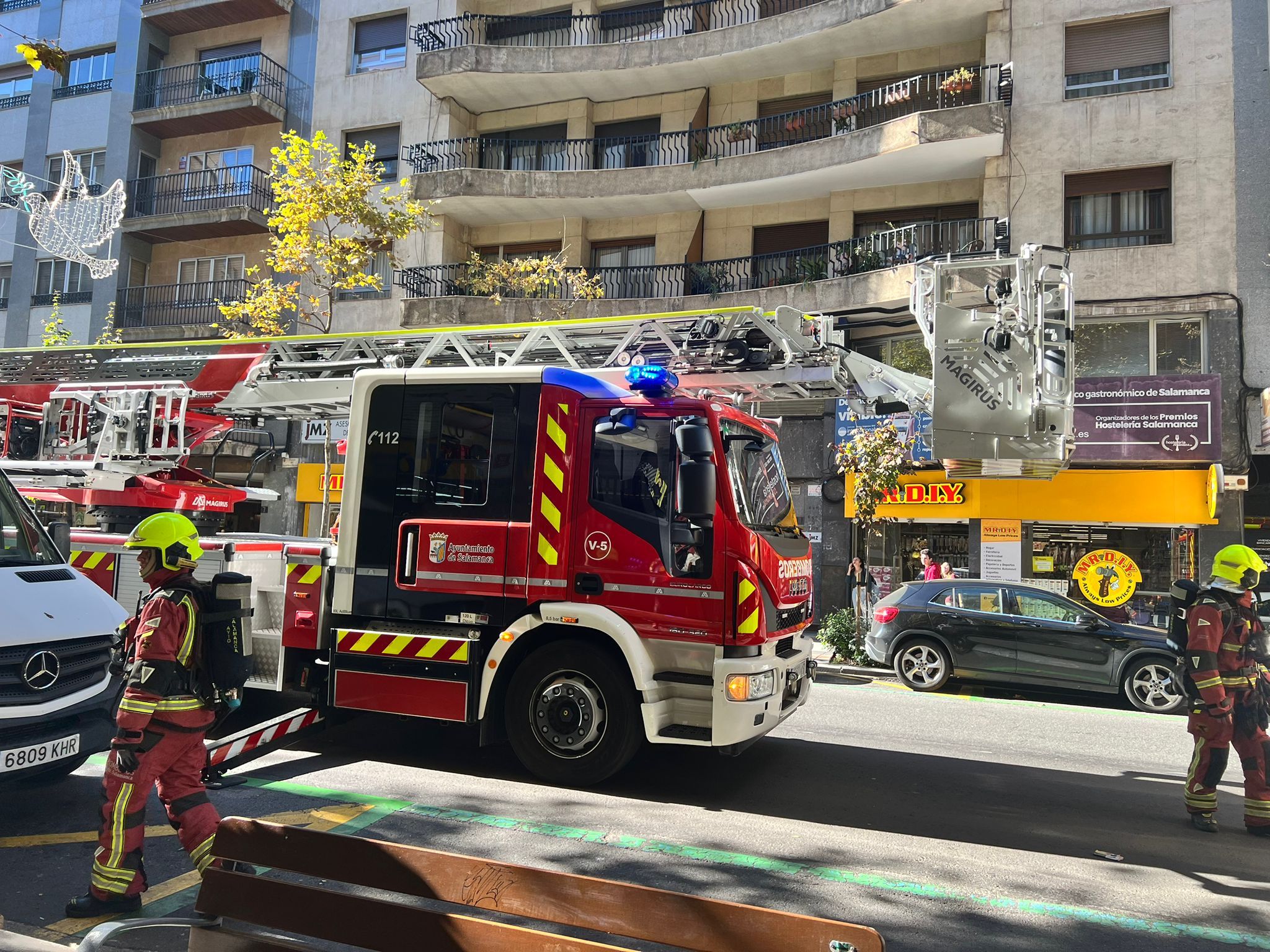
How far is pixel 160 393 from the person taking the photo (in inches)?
347

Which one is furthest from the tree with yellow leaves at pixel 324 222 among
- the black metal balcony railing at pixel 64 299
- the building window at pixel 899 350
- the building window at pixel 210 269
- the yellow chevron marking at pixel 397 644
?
the yellow chevron marking at pixel 397 644

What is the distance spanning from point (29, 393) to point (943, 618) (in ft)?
35.3

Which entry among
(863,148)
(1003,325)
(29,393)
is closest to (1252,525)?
(863,148)

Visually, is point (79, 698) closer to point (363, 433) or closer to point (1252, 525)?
point (363, 433)

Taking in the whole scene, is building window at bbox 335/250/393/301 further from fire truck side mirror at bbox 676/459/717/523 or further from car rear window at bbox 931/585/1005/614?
fire truck side mirror at bbox 676/459/717/523

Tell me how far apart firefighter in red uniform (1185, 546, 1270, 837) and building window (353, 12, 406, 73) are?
23.3 metres

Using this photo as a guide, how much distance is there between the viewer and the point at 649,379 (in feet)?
19.7

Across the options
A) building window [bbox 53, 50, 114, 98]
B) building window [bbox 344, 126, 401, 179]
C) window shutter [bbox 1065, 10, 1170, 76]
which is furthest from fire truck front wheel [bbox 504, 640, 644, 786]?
building window [bbox 53, 50, 114, 98]

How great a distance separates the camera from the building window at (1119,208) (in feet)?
54.3

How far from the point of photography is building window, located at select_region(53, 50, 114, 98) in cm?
2664

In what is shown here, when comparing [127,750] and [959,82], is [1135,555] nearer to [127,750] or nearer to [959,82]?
[959,82]

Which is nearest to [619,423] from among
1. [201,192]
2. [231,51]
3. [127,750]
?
[127,750]

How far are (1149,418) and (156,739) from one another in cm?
1637

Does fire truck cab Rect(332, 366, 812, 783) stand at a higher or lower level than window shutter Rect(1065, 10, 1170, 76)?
lower
